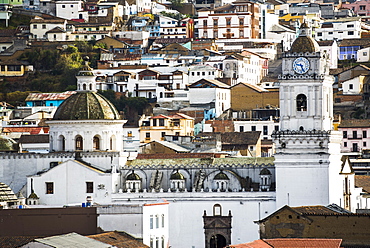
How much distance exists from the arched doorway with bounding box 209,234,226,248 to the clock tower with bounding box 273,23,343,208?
4.14m

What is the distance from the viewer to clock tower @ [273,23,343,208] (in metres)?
83.0

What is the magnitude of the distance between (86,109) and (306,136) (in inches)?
542

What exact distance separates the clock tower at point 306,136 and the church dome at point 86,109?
10.9 metres

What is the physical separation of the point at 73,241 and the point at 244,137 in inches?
1878

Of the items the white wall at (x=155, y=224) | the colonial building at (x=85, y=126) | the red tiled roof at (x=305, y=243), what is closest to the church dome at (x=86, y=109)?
the colonial building at (x=85, y=126)

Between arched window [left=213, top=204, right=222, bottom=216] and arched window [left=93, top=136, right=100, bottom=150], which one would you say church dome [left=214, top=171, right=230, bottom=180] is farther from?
arched window [left=93, top=136, right=100, bottom=150]

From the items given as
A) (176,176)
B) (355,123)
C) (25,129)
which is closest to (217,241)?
(176,176)

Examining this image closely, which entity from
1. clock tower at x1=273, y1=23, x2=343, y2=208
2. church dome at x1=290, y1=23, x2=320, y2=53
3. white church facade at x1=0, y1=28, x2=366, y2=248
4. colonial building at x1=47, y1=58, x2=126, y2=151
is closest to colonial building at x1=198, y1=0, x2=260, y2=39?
white church facade at x1=0, y1=28, x2=366, y2=248

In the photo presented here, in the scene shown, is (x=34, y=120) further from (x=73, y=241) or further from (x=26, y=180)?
(x=73, y=241)

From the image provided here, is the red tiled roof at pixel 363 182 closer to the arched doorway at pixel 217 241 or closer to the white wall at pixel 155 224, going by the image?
the arched doorway at pixel 217 241

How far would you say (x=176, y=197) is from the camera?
85.6 meters

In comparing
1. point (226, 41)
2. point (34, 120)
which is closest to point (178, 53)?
point (226, 41)

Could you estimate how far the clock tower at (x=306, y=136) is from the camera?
272ft

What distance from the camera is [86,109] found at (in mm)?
88375
